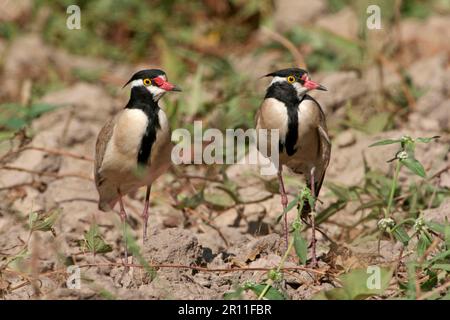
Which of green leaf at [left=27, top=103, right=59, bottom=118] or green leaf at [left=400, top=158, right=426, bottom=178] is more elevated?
green leaf at [left=27, top=103, right=59, bottom=118]

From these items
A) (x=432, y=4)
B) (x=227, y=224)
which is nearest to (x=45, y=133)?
(x=227, y=224)

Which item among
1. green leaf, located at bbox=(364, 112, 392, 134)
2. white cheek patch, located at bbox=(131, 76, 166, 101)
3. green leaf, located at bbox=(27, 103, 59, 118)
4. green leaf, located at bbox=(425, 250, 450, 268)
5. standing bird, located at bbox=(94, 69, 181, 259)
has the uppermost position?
green leaf, located at bbox=(27, 103, 59, 118)

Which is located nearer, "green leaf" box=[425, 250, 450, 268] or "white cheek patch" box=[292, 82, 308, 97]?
"green leaf" box=[425, 250, 450, 268]

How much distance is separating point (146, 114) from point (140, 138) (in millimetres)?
158

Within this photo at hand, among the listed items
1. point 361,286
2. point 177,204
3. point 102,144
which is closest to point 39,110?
point 177,204

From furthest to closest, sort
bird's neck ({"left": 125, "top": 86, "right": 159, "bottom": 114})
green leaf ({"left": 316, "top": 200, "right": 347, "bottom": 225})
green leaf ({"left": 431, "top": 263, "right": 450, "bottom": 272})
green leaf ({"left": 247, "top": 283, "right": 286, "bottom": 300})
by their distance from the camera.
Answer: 1. green leaf ({"left": 316, "top": 200, "right": 347, "bottom": 225})
2. bird's neck ({"left": 125, "top": 86, "right": 159, "bottom": 114})
3. green leaf ({"left": 431, "top": 263, "right": 450, "bottom": 272})
4. green leaf ({"left": 247, "top": 283, "right": 286, "bottom": 300})

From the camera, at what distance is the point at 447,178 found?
673 centimetres

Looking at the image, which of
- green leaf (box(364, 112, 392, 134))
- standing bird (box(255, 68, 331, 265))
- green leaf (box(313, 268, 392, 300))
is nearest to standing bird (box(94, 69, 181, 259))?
standing bird (box(255, 68, 331, 265))

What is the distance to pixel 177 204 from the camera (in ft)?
21.9

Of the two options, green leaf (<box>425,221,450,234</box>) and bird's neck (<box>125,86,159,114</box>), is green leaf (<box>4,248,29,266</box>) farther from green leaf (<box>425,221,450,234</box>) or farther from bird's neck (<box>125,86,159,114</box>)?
green leaf (<box>425,221,450,234</box>)

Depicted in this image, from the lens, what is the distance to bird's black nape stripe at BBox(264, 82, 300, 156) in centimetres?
572

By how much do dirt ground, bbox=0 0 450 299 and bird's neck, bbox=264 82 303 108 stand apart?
0.77m

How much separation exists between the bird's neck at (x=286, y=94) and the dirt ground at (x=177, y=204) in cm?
77
